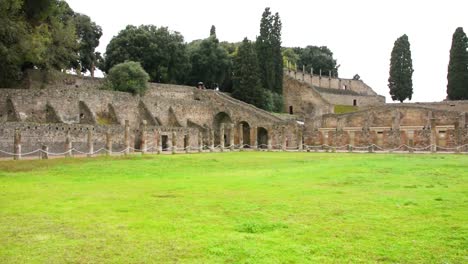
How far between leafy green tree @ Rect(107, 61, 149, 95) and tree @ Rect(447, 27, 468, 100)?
35.3 m

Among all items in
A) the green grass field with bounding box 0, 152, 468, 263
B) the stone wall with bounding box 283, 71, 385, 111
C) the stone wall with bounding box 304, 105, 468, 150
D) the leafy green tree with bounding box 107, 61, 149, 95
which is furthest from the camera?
the stone wall with bounding box 283, 71, 385, 111

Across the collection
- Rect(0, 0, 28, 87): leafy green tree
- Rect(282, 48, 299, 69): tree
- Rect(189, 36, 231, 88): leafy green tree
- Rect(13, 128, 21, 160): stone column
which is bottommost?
Rect(13, 128, 21, 160): stone column

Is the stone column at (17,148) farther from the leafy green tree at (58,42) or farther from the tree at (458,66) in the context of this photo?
the tree at (458,66)

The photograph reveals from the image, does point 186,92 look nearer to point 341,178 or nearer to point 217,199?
point 341,178

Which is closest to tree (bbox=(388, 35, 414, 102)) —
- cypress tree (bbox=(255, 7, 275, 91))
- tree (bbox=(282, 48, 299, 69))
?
cypress tree (bbox=(255, 7, 275, 91))

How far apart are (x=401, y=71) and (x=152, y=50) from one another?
105 feet

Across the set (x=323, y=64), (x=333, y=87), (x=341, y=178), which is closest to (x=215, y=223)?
(x=341, y=178)

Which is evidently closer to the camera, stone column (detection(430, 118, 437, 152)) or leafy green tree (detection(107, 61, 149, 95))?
stone column (detection(430, 118, 437, 152))

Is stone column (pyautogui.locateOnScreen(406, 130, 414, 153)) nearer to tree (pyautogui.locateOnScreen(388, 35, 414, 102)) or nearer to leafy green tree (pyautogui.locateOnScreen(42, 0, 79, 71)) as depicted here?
tree (pyautogui.locateOnScreen(388, 35, 414, 102))

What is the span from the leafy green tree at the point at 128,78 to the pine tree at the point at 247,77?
12.5 metres

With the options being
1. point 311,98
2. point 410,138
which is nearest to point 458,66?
point 311,98

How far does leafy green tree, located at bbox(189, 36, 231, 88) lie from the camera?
5759 centimetres

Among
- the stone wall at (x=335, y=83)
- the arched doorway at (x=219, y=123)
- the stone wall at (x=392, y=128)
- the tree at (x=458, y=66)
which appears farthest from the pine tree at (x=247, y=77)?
the tree at (x=458, y=66)

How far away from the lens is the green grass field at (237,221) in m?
6.26
